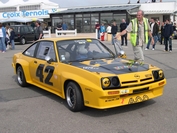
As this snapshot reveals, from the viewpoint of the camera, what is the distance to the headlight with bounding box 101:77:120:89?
173 inches

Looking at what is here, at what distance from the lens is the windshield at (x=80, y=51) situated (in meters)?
5.64

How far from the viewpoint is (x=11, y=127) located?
14.2ft

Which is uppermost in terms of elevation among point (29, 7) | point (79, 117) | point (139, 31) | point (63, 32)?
point (29, 7)

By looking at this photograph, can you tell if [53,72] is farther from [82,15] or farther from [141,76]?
[82,15]

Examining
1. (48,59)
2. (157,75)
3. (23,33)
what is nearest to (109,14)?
(23,33)

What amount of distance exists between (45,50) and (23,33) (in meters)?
15.9

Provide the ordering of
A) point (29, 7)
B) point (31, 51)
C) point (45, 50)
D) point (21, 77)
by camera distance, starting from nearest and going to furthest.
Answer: point (45, 50), point (31, 51), point (21, 77), point (29, 7)

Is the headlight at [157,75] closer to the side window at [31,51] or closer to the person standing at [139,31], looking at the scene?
the person standing at [139,31]

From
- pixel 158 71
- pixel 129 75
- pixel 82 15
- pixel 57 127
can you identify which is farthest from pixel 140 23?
pixel 82 15

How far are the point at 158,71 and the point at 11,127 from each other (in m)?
2.93

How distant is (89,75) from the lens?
4570 mm

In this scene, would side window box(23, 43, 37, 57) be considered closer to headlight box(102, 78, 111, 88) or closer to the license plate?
headlight box(102, 78, 111, 88)

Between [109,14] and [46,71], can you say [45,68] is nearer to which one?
[46,71]

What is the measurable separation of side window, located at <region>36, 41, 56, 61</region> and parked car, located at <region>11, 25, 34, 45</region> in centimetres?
1540
